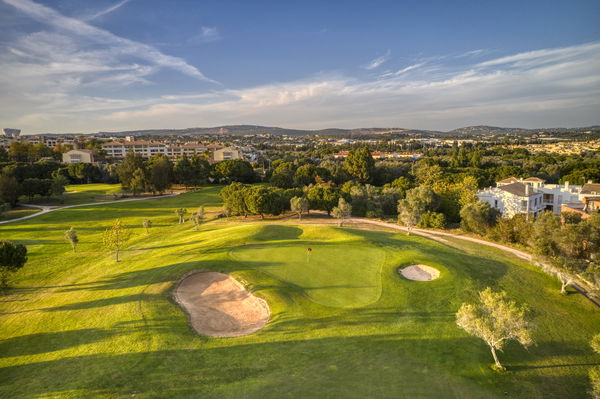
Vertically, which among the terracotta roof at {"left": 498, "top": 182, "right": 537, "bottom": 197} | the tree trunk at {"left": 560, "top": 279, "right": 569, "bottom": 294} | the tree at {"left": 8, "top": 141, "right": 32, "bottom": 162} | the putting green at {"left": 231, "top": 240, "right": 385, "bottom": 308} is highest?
the tree at {"left": 8, "top": 141, "right": 32, "bottom": 162}

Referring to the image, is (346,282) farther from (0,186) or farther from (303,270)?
(0,186)

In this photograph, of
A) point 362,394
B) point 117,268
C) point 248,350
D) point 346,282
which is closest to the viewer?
point 362,394

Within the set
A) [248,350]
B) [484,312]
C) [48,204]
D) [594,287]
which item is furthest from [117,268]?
[48,204]

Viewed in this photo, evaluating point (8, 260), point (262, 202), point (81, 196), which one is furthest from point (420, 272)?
point (81, 196)

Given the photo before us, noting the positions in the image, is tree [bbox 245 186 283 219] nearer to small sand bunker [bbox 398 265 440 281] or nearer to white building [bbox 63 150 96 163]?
small sand bunker [bbox 398 265 440 281]

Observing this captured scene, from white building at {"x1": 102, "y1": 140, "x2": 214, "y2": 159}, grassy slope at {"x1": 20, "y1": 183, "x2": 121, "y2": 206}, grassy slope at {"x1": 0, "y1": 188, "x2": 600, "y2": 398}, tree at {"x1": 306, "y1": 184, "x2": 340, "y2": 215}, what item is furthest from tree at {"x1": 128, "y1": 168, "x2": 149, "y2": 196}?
white building at {"x1": 102, "y1": 140, "x2": 214, "y2": 159}

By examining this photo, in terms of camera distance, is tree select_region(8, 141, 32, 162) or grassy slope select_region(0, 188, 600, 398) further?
tree select_region(8, 141, 32, 162)

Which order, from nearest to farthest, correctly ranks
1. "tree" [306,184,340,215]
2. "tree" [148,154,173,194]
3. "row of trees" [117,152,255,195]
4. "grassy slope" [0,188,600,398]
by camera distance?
"grassy slope" [0,188,600,398], "tree" [306,184,340,215], "row of trees" [117,152,255,195], "tree" [148,154,173,194]
